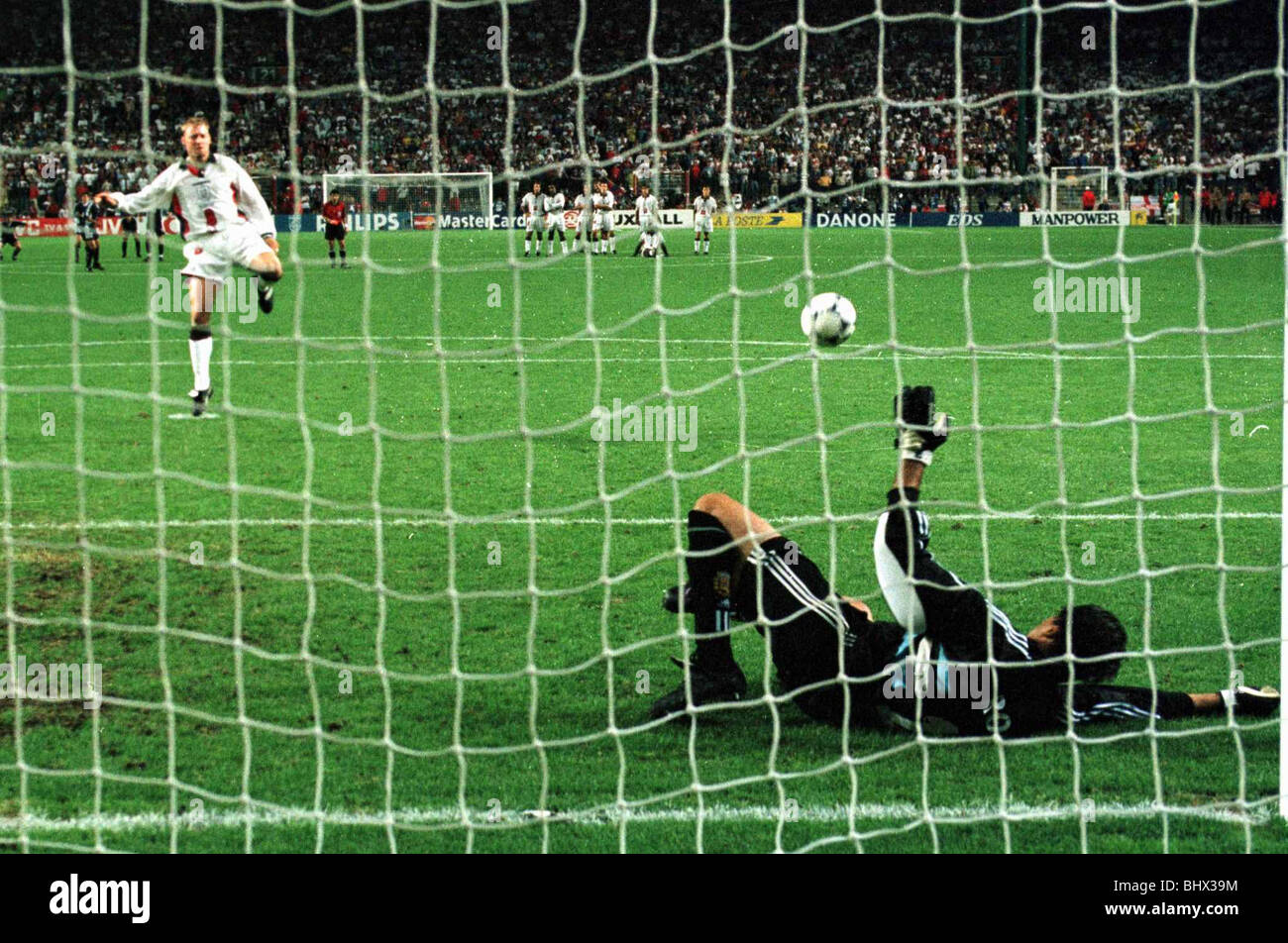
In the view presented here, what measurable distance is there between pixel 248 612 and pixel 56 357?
8.92 m

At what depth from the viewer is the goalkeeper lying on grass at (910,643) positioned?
465 centimetres

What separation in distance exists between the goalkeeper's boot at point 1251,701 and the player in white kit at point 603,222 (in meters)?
22.7

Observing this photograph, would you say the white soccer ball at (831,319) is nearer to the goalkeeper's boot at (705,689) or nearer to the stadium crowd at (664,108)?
the goalkeeper's boot at (705,689)

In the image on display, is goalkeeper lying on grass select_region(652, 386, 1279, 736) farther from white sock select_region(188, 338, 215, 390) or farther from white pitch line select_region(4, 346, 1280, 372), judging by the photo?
white pitch line select_region(4, 346, 1280, 372)

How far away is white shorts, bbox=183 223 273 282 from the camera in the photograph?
36.9ft

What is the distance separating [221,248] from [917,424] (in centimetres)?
823

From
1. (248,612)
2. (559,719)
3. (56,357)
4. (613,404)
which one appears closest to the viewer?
(559,719)

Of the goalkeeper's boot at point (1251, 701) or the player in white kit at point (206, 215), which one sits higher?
the player in white kit at point (206, 215)

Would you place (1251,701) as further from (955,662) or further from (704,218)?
(704,218)

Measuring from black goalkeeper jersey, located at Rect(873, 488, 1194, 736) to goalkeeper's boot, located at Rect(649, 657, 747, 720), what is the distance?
549 mm

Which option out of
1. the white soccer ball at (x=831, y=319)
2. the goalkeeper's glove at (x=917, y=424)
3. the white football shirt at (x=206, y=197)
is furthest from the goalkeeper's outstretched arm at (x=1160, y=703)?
the white football shirt at (x=206, y=197)

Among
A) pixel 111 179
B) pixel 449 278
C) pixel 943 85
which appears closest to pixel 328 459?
pixel 449 278

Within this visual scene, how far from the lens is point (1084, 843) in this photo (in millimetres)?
4008

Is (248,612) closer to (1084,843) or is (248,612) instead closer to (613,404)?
(1084,843)
